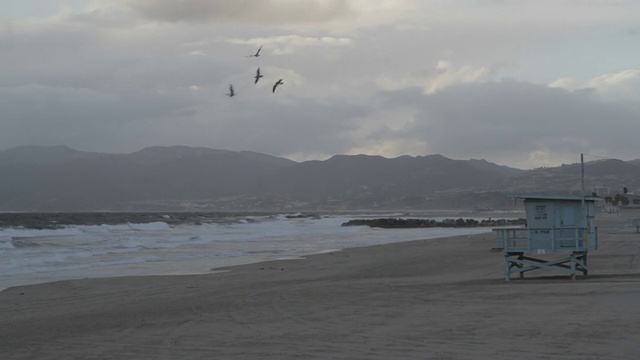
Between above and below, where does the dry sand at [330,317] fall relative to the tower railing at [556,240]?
below

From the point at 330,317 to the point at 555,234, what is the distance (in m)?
7.99

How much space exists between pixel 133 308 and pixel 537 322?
23.6ft

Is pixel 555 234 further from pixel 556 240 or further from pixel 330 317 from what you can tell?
pixel 330 317

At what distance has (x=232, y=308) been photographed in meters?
14.1

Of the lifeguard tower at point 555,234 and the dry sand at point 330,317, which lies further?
the lifeguard tower at point 555,234

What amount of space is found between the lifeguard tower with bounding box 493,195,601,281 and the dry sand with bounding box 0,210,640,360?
45 cm

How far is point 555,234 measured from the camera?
18.5 m

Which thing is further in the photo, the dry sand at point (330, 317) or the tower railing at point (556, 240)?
the tower railing at point (556, 240)

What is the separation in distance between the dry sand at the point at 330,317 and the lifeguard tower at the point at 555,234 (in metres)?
0.45

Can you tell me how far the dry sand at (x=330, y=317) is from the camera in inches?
392

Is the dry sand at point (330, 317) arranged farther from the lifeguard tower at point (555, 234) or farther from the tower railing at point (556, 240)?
the tower railing at point (556, 240)

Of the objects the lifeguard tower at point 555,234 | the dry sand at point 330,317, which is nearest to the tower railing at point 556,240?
the lifeguard tower at point 555,234

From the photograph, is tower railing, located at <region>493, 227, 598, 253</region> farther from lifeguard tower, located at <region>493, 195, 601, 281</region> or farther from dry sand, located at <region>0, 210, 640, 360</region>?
dry sand, located at <region>0, 210, 640, 360</region>

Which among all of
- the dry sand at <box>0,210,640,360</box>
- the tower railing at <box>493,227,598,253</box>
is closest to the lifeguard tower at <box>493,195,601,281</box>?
the tower railing at <box>493,227,598,253</box>
